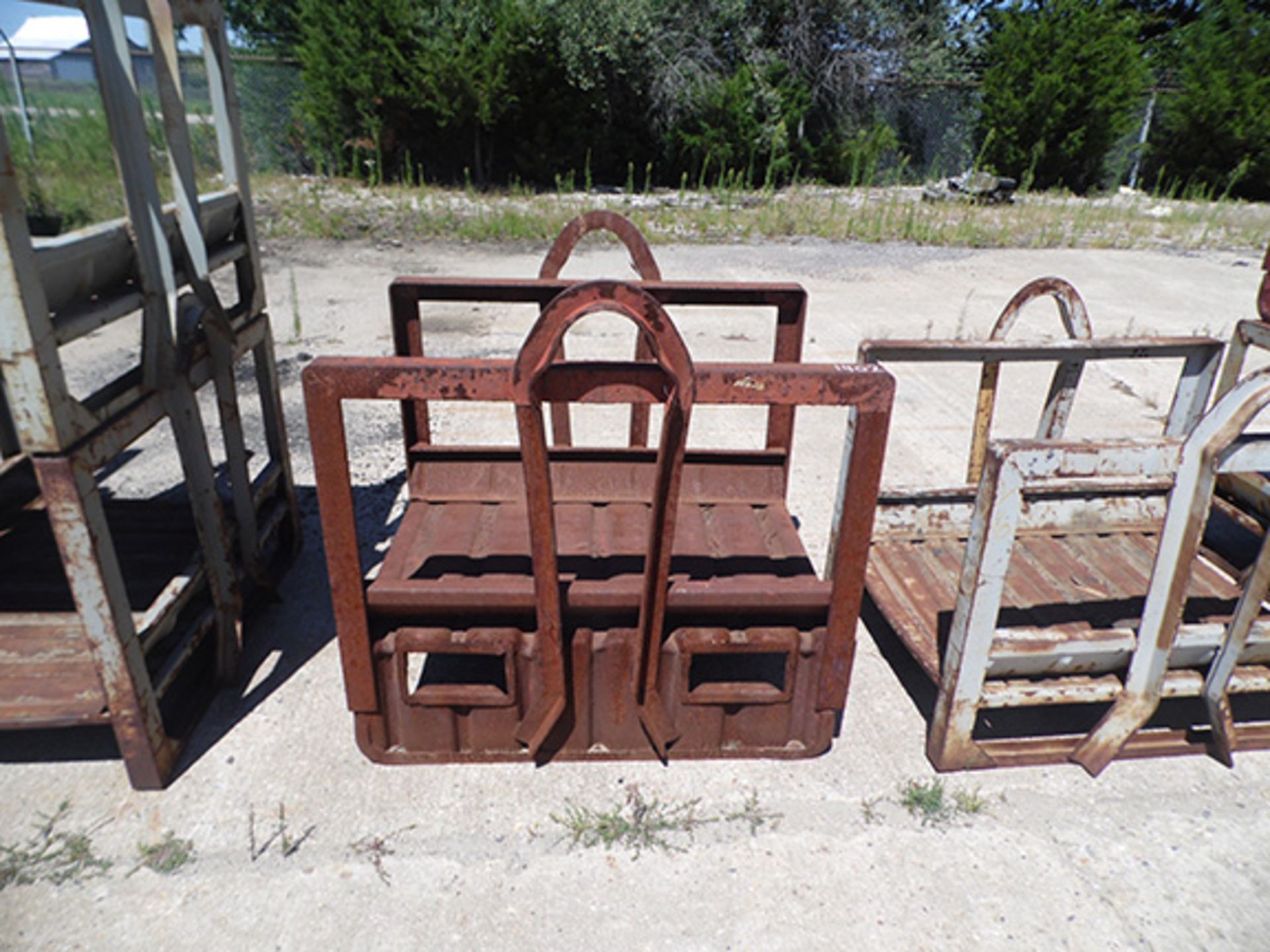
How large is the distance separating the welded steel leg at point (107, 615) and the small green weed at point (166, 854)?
0.20 meters

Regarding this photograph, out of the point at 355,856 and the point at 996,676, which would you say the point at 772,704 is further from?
the point at 355,856

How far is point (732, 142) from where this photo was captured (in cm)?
1727

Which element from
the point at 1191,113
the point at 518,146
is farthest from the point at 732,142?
the point at 1191,113

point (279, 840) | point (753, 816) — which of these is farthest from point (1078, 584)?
point (279, 840)

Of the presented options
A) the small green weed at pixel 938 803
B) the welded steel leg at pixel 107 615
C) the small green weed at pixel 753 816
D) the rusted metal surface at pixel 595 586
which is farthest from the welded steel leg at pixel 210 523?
the small green weed at pixel 938 803

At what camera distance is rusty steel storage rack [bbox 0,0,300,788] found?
1949mm

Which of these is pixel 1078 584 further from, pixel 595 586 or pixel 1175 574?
pixel 595 586

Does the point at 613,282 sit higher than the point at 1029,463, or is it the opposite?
the point at 613,282

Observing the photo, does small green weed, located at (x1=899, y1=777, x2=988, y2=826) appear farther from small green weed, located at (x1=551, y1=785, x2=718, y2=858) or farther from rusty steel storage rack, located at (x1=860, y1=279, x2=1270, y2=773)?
small green weed, located at (x1=551, y1=785, x2=718, y2=858)

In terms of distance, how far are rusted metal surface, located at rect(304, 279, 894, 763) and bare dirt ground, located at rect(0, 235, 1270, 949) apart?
0.53ft

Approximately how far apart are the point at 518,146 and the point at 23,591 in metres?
15.1

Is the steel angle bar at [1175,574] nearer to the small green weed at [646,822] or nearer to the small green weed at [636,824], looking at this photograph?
the small green weed at [646,822]

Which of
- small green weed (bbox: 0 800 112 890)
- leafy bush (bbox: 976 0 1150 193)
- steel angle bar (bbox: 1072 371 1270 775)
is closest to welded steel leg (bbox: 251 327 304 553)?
small green weed (bbox: 0 800 112 890)

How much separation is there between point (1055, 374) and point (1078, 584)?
81 centimetres
